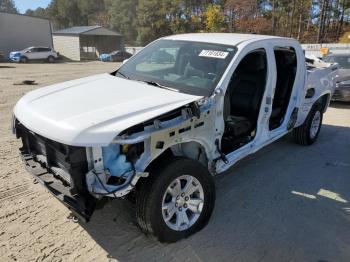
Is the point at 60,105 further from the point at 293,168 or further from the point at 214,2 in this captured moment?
the point at 214,2

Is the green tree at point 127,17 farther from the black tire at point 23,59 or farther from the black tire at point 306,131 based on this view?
the black tire at point 306,131

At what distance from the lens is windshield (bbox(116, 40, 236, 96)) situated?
3715 millimetres

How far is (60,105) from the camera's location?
127 inches

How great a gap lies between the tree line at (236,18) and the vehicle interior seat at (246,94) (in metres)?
36.0

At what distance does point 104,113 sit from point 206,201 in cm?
136

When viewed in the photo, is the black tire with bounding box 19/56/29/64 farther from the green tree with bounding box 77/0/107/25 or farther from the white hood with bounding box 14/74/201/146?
the green tree with bounding box 77/0/107/25

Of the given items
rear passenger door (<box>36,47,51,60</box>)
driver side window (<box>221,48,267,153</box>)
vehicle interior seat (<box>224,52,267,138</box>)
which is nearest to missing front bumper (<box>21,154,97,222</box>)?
driver side window (<box>221,48,267,153</box>)

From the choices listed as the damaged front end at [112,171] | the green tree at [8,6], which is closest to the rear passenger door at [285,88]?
the damaged front end at [112,171]

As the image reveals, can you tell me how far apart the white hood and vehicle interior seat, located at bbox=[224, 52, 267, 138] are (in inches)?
40.9

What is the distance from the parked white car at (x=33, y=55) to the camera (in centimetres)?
3225

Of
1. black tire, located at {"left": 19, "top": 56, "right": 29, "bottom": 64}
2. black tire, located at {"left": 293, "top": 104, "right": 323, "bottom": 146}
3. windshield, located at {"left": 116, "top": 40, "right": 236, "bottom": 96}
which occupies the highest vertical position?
windshield, located at {"left": 116, "top": 40, "right": 236, "bottom": 96}

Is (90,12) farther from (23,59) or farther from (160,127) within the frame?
(160,127)

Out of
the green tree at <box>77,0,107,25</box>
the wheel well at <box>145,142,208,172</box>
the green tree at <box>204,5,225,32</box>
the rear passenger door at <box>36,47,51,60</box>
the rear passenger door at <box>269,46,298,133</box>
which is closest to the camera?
the wheel well at <box>145,142,208,172</box>

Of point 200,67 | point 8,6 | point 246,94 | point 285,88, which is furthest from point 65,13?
point 200,67
